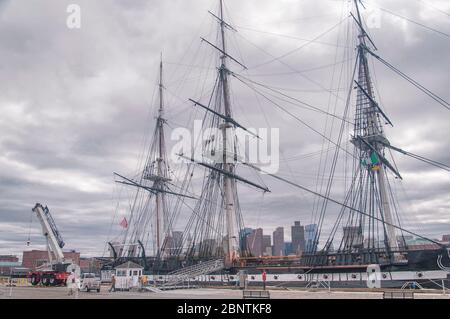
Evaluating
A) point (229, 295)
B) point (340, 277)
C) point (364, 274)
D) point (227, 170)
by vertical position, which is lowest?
point (229, 295)

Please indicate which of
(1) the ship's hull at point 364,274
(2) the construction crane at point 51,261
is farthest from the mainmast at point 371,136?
(2) the construction crane at point 51,261

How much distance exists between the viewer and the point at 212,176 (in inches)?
2357

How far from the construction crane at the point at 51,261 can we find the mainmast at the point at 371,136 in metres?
37.1

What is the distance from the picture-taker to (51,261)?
61.9 m

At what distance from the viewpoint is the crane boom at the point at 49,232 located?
63.0 meters

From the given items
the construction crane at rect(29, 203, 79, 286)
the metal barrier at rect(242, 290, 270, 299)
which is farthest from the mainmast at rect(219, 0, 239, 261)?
the metal barrier at rect(242, 290, 270, 299)

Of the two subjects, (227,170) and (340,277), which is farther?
(227,170)

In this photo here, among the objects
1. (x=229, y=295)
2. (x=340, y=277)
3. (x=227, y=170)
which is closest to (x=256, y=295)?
→ (x=229, y=295)

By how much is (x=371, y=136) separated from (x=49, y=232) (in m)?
47.1

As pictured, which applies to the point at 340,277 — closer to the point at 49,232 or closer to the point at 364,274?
the point at 364,274

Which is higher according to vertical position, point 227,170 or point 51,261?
point 227,170

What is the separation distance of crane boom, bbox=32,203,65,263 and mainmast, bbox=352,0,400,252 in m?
44.0

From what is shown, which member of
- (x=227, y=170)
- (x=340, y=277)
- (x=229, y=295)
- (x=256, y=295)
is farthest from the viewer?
(x=227, y=170)
